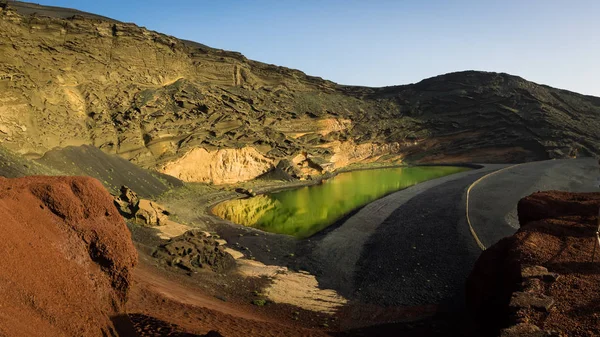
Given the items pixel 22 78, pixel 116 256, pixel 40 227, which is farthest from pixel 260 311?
pixel 22 78

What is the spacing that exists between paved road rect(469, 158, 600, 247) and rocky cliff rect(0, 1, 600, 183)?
73.2 feet

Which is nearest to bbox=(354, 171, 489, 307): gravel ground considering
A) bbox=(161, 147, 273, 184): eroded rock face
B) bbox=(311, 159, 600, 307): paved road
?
bbox=(311, 159, 600, 307): paved road

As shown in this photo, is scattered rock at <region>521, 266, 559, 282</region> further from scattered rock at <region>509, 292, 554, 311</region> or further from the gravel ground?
the gravel ground

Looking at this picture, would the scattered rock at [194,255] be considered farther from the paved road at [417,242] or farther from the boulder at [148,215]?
the paved road at [417,242]

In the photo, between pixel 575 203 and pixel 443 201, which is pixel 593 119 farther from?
pixel 575 203

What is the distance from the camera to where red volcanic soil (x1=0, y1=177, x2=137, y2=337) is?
18.2ft

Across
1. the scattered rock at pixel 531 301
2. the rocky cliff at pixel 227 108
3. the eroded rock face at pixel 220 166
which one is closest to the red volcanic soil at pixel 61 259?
the scattered rock at pixel 531 301

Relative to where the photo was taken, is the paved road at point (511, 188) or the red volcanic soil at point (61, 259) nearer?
the red volcanic soil at point (61, 259)

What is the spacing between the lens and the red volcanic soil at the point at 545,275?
700cm

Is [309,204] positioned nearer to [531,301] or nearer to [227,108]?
[227,108]

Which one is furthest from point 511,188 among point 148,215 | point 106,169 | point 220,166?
point 106,169

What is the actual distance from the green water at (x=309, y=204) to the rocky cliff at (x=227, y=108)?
22.9 feet

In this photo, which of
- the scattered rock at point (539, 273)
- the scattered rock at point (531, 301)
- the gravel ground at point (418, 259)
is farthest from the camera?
the gravel ground at point (418, 259)

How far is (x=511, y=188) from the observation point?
32.9 meters
